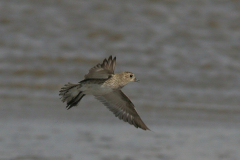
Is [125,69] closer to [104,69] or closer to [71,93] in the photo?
[71,93]

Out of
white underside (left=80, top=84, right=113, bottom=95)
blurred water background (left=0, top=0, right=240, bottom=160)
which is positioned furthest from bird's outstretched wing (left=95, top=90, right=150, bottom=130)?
blurred water background (left=0, top=0, right=240, bottom=160)

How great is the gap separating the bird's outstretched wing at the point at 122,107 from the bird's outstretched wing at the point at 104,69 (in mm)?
607

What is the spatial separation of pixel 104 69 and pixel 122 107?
0.97 metres

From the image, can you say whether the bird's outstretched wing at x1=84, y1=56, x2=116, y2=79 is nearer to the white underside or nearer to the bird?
the bird

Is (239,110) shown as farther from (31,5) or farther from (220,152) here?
(31,5)

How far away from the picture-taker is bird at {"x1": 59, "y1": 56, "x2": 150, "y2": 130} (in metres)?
5.08

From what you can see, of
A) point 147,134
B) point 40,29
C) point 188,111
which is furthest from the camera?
point 40,29

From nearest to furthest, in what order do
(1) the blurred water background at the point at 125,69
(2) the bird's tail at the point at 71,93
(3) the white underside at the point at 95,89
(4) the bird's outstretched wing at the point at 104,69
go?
(4) the bird's outstretched wing at the point at 104,69 < (3) the white underside at the point at 95,89 < (2) the bird's tail at the point at 71,93 < (1) the blurred water background at the point at 125,69

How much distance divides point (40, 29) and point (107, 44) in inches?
60.6

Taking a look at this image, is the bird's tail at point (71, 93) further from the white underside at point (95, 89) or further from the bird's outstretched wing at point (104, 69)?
the bird's outstretched wing at point (104, 69)

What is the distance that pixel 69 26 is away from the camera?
37.1 ft

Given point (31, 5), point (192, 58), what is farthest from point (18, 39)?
point (192, 58)

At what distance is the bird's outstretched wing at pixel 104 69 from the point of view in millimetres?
4969

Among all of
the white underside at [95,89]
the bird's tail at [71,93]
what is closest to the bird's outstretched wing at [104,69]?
the white underside at [95,89]
